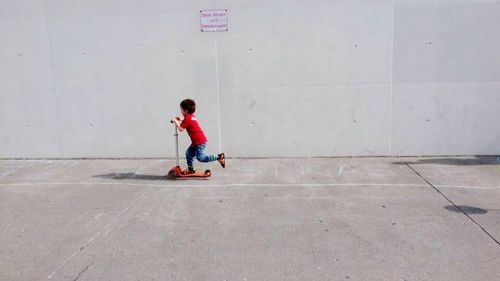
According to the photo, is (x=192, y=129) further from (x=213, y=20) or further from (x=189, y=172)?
(x=213, y=20)

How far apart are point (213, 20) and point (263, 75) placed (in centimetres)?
134

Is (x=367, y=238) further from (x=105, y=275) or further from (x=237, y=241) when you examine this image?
(x=105, y=275)

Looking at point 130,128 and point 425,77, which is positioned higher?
point 425,77

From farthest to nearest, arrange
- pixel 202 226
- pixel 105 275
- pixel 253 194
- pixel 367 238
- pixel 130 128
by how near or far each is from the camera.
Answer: pixel 130 128 < pixel 253 194 < pixel 202 226 < pixel 367 238 < pixel 105 275

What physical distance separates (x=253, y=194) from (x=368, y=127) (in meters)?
3.12

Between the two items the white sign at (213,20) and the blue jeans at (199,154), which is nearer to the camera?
the blue jeans at (199,154)

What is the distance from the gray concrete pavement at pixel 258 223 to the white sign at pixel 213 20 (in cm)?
265

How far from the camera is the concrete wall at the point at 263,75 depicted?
771 centimetres

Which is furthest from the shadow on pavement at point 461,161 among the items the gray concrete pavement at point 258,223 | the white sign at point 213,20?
the white sign at point 213,20

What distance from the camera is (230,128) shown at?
8203 mm

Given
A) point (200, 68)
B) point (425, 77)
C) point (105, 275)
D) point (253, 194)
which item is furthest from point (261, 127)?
point (105, 275)

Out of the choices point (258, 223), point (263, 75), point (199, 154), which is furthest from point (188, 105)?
point (258, 223)

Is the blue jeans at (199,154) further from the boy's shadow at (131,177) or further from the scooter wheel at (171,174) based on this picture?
the boy's shadow at (131,177)

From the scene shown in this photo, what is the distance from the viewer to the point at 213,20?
7875 millimetres
